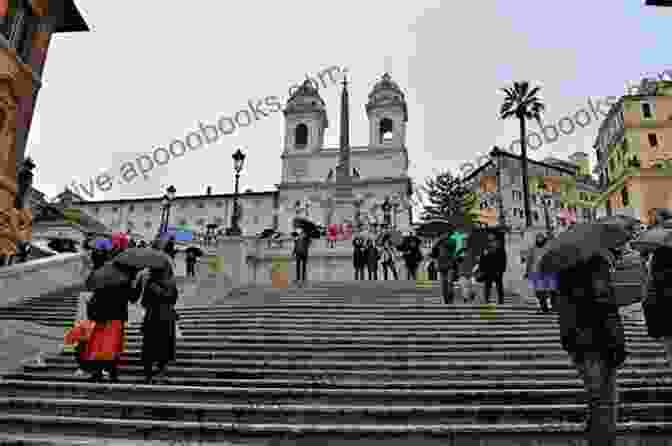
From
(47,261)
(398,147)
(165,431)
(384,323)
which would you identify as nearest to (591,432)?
(165,431)

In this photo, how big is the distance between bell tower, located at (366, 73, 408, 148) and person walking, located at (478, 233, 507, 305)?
49685mm

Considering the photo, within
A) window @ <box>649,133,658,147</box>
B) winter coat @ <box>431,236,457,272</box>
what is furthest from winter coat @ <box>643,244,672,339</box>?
window @ <box>649,133,658,147</box>

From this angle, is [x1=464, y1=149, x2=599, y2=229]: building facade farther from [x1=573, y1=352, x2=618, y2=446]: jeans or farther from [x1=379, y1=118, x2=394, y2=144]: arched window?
[x1=573, y1=352, x2=618, y2=446]: jeans

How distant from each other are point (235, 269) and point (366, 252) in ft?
19.4

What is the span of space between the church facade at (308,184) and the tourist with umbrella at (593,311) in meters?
49.5

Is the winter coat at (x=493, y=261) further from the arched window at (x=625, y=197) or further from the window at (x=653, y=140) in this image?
the window at (x=653, y=140)

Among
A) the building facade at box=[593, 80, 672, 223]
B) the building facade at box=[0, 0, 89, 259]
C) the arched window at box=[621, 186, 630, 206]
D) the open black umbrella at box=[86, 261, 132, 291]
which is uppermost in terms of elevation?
the building facade at box=[593, 80, 672, 223]

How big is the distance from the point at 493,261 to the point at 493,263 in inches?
2.5

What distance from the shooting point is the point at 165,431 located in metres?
5.02

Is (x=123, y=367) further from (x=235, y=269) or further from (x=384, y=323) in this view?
(x=235, y=269)

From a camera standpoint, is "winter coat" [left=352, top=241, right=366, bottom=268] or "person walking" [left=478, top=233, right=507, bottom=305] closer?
"person walking" [left=478, top=233, right=507, bottom=305]

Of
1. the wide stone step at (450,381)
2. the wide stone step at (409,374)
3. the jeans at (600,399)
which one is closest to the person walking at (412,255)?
the wide stone step at (409,374)

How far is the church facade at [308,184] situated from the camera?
189ft

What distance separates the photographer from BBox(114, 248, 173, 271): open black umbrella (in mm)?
6609
